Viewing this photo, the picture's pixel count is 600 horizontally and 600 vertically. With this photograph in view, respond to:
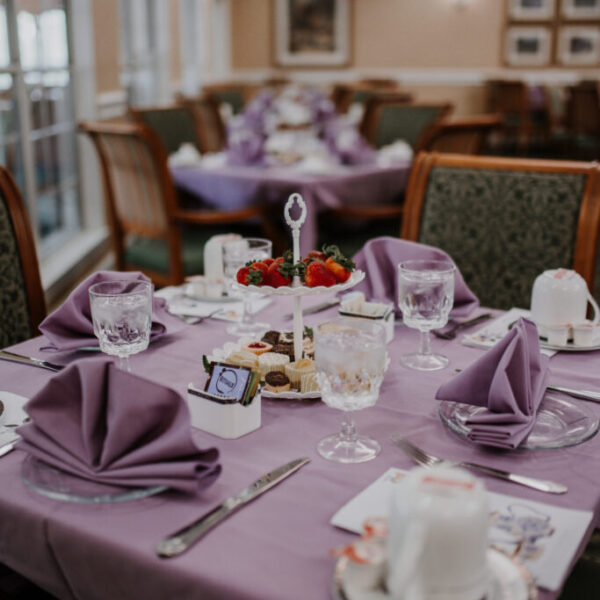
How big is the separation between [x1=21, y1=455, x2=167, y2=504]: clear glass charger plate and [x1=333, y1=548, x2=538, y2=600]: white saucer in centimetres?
28

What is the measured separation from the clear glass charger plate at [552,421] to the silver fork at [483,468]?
81mm

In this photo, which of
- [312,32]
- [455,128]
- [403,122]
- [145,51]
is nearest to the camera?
[455,128]

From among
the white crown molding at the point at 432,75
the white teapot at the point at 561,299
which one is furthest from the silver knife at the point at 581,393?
the white crown molding at the point at 432,75

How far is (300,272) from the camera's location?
123 cm

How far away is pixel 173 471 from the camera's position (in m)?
0.90

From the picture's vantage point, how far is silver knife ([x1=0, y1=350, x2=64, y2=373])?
133 cm

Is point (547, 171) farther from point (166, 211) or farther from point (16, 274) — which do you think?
point (166, 211)

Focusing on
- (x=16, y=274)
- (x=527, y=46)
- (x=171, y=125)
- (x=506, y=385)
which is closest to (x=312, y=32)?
(x=527, y=46)

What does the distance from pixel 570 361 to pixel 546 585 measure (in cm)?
70

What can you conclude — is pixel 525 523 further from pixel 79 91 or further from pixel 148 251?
pixel 79 91

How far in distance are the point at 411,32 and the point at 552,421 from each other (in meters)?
9.93

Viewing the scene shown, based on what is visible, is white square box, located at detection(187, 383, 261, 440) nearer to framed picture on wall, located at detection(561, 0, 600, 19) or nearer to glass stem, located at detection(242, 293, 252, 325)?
glass stem, located at detection(242, 293, 252, 325)

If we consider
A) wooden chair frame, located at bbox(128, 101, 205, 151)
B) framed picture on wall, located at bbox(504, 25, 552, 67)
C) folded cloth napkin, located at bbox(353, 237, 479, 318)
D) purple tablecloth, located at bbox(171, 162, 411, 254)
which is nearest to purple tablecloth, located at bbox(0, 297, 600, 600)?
folded cloth napkin, located at bbox(353, 237, 479, 318)

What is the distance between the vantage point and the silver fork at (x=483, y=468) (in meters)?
0.93
